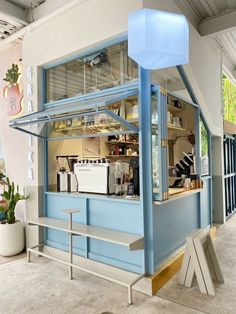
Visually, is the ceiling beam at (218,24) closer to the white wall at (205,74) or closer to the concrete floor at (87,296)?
the white wall at (205,74)

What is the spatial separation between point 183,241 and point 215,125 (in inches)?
103

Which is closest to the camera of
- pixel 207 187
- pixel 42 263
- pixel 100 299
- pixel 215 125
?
pixel 100 299

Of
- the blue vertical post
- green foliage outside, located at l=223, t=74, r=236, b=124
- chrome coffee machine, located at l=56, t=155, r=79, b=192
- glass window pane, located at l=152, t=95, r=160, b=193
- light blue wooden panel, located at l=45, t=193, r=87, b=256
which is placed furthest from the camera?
green foliage outside, located at l=223, t=74, r=236, b=124

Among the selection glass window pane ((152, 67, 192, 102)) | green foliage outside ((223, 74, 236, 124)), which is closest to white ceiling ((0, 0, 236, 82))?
glass window pane ((152, 67, 192, 102))

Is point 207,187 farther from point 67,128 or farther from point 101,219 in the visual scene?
point 67,128

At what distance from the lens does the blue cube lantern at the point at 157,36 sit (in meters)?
1.99

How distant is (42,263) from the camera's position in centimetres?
365

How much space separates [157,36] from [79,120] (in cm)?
216

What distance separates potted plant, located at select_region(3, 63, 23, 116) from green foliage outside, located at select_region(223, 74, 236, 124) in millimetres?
4558

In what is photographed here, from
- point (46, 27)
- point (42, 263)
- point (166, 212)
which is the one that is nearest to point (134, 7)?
point (46, 27)

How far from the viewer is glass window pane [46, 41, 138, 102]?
336 cm

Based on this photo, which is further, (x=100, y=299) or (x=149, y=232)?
(x=149, y=232)

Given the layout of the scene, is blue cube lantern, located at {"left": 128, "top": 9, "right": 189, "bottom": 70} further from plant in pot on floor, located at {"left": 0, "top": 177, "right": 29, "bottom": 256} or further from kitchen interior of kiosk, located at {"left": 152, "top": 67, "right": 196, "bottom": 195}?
plant in pot on floor, located at {"left": 0, "top": 177, "right": 29, "bottom": 256}

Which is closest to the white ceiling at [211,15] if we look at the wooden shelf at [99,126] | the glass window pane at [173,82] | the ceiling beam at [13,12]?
the glass window pane at [173,82]
